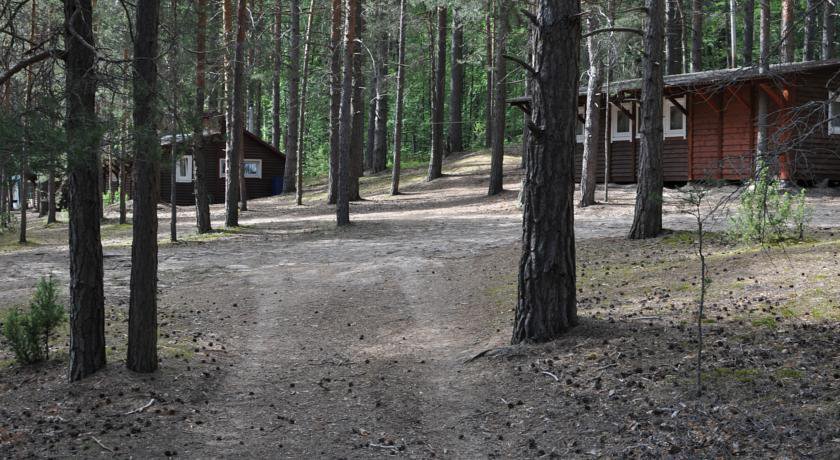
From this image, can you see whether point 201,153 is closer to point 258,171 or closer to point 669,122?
Result: point 669,122

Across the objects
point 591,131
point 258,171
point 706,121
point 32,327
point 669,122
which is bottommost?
point 32,327

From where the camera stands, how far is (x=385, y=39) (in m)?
38.7

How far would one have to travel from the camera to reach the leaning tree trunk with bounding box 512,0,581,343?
807 centimetres

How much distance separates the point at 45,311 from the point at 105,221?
22.2 metres

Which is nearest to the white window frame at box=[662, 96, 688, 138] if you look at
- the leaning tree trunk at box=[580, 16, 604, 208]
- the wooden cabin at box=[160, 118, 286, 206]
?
the leaning tree trunk at box=[580, 16, 604, 208]

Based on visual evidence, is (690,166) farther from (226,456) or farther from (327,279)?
(226,456)

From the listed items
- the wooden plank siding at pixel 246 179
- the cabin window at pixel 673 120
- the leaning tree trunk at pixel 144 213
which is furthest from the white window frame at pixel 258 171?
the leaning tree trunk at pixel 144 213

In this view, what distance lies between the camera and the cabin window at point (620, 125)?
88.7 ft

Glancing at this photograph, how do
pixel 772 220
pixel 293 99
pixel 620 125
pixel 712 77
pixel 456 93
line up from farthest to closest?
pixel 456 93, pixel 293 99, pixel 620 125, pixel 712 77, pixel 772 220

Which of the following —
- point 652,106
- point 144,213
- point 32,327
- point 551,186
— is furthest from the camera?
point 652,106

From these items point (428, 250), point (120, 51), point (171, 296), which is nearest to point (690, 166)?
point (428, 250)

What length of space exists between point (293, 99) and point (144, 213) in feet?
90.5

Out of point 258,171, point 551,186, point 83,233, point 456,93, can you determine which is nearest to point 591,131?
point 551,186

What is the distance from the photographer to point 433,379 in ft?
25.5
